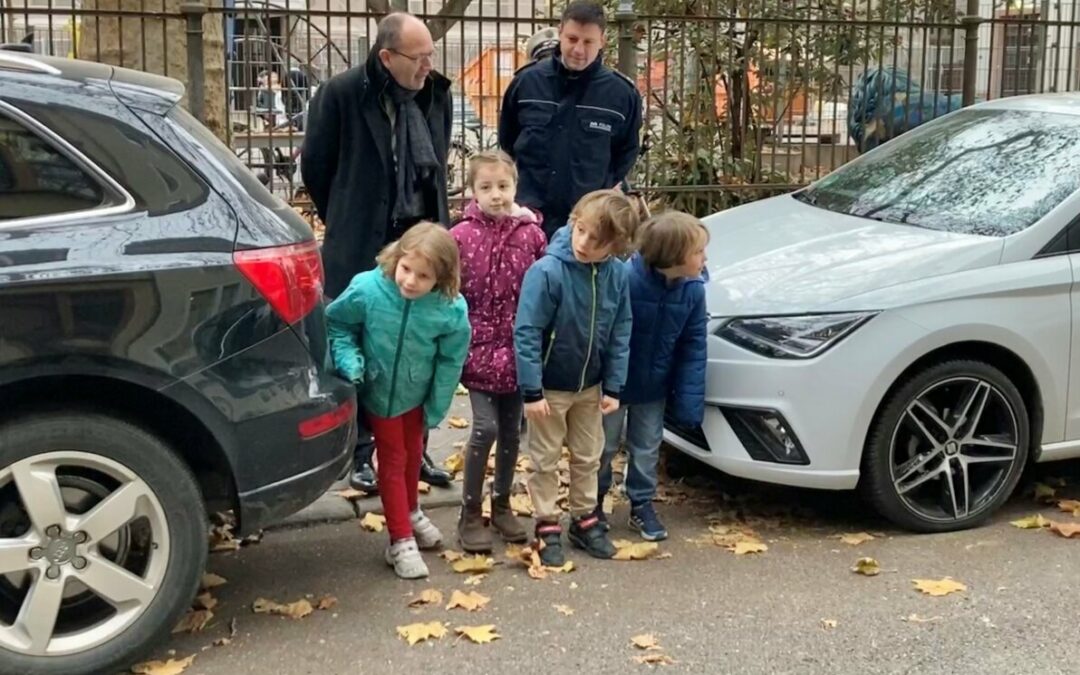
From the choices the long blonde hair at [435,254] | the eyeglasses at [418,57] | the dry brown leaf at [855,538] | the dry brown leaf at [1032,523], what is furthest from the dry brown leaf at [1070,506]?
the eyeglasses at [418,57]

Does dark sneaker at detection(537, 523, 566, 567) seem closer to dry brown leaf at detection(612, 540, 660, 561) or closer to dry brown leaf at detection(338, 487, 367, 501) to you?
dry brown leaf at detection(612, 540, 660, 561)

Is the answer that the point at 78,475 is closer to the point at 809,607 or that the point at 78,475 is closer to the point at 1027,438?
the point at 809,607

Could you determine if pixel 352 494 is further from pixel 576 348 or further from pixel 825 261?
pixel 825 261

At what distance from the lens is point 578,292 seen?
4.32 metres

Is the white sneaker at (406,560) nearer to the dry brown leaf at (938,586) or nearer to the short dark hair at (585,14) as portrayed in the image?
the dry brown leaf at (938,586)

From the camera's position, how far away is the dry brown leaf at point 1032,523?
4957mm

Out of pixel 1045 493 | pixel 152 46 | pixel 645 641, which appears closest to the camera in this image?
pixel 645 641

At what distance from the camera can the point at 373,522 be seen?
4.95m

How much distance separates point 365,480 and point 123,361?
6.43ft

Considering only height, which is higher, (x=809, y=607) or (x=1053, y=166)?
(x=1053, y=166)

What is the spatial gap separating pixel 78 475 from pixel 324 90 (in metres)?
2.07

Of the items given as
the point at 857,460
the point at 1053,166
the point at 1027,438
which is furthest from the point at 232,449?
the point at 1053,166

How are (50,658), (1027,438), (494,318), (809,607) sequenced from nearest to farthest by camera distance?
(50,658) → (809,607) → (494,318) → (1027,438)

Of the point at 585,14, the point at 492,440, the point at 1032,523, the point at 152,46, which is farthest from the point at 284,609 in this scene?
the point at 152,46
